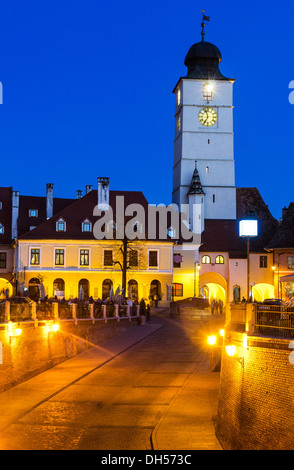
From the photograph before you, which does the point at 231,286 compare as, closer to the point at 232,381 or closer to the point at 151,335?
the point at 151,335

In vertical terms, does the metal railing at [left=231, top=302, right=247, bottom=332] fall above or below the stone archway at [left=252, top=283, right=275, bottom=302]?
below

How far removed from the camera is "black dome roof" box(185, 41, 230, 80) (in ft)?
265

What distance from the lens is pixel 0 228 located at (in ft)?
220

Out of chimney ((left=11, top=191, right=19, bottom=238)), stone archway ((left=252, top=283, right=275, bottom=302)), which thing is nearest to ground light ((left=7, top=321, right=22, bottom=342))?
chimney ((left=11, top=191, right=19, bottom=238))

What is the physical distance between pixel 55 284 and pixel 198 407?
39921mm

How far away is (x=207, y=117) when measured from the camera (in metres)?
80.1

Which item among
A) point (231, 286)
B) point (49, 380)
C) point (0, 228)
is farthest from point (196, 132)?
point (49, 380)

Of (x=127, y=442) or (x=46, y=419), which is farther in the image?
(x=46, y=419)

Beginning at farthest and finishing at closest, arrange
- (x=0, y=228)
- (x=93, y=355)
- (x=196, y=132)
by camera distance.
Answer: (x=196, y=132) → (x=0, y=228) → (x=93, y=355)

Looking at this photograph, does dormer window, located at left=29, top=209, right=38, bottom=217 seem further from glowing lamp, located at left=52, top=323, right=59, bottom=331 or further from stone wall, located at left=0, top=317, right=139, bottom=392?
glowing lamp, located at left=52, top=323, right=59, bottom=331

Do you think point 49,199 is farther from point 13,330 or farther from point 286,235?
point 13,330

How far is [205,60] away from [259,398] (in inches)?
2711

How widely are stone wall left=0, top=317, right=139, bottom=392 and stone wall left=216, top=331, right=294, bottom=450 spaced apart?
10391 mm

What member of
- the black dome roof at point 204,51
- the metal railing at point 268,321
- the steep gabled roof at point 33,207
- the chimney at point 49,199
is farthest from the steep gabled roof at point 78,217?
the metal railing at point 268,321
